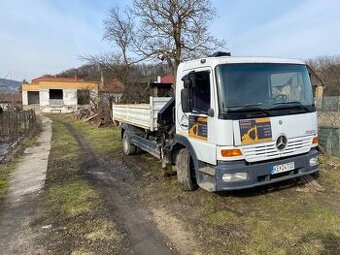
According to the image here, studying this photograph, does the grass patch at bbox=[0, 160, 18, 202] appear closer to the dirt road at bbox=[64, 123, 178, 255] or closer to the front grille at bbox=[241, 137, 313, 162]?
the dirt road at bbox=[64, 123, 178, 255]

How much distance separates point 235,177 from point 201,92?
5.18 feet

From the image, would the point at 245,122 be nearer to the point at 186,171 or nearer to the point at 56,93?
the point at 186,171

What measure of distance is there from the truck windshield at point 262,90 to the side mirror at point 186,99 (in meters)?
0.80

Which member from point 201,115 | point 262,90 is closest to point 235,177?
point 201,115

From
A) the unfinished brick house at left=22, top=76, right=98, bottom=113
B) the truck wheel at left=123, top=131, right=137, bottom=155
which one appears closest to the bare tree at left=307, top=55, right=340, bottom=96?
the unfinished brick house at left=22, top=76, right=98, bottom=113

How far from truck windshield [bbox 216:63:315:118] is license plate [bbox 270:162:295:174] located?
886 millimetres

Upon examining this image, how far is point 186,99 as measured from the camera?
21.6ft

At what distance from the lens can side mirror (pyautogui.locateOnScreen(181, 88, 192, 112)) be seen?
655 cm

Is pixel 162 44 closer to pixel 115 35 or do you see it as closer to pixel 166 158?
pixel 115 35

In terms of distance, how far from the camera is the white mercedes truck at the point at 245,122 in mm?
5844

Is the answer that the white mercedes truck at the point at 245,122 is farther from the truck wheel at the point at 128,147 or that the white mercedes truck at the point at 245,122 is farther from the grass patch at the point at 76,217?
the truck wheel at the point at 128,147

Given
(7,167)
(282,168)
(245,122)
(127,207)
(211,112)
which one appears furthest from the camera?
(7,167)

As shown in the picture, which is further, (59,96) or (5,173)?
(59,96)

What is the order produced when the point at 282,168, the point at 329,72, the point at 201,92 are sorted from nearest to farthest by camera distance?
the point at 282,168 → the point at 201,92 → the point at 329,72
